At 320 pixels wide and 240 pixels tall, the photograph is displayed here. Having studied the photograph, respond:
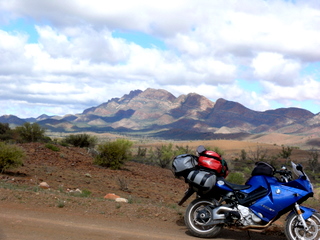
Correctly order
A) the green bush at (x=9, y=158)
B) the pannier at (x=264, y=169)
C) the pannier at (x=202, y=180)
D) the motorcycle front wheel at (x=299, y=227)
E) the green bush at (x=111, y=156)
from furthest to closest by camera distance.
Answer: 1. the green bush at (x=111, y=156)
2. the green bush at (x=9, y=158)
3. the pannier at (x=202, y=180)
4. the pannier at (x=264, y=169)
5. the motorcycle front wheel at (x=299, y=227)

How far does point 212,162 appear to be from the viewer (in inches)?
294

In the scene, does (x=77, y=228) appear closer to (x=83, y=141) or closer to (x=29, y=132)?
(x=29, y=132)

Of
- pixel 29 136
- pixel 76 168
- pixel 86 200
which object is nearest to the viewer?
Result: pixel 86 200

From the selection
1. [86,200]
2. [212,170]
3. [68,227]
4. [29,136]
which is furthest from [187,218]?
[29,136]

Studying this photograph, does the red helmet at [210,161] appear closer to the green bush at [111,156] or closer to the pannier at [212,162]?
the pannier at [212,162]

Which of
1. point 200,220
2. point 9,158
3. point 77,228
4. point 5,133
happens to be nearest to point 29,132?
point 5,133

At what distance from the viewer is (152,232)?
300 inches

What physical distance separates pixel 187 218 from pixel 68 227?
2448mm

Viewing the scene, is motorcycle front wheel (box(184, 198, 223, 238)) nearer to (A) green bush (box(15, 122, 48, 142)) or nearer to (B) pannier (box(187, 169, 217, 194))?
(B) pannier (box(187, 169, 217, 194))

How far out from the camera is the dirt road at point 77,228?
6.99m

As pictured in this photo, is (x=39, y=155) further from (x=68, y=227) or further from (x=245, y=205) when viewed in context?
(x=245, y=205)

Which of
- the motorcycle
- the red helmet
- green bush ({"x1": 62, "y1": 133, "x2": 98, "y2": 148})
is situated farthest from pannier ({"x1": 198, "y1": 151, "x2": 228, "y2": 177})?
green bush ({"x1": 62, "y1": 133, "x2": 98, "y2": 148})

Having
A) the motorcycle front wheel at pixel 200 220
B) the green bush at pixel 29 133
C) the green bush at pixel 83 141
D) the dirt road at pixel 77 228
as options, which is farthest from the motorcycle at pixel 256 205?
the green bush at pixel 83 141

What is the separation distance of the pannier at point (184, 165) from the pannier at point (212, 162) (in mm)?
146
